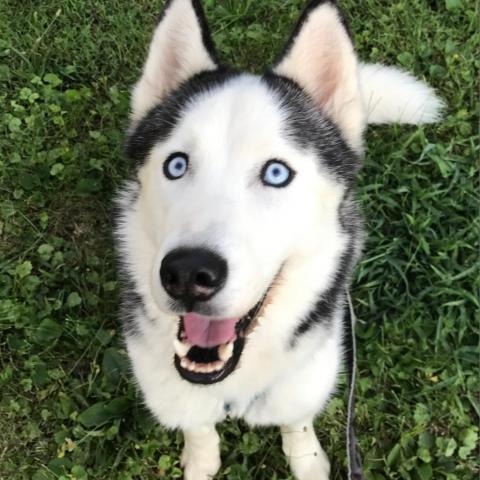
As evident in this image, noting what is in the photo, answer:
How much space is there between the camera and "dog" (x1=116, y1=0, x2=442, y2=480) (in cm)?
225

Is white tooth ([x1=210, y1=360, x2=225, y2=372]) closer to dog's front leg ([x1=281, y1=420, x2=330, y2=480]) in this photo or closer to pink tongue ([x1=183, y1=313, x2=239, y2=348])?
pink tongue ([x1=183, y1=313, x2=239, y2=348])

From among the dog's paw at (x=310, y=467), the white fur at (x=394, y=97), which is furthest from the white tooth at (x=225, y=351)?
the white fur at (x=394, y=97)

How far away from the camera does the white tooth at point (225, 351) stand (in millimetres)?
2506

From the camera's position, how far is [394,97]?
3887mm

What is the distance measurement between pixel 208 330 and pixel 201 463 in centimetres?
112

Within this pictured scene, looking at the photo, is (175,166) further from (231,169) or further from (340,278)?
(340,278)

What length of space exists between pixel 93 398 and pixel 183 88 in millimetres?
1788

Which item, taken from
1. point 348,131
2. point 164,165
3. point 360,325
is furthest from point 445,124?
point 164,165

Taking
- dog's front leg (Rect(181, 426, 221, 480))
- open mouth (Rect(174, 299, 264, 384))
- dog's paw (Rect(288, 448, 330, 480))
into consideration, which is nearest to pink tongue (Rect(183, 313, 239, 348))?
open mouth (Rect(174, 299, 264, 384))

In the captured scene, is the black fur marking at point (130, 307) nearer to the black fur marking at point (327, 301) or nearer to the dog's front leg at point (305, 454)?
the black fur marking at point (327, 301)

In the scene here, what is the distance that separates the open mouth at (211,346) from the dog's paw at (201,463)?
976 mm

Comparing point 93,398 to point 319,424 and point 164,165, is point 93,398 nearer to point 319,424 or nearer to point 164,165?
point 319,424

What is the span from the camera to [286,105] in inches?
104

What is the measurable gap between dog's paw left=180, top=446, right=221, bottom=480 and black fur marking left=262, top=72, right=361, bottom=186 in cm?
149
